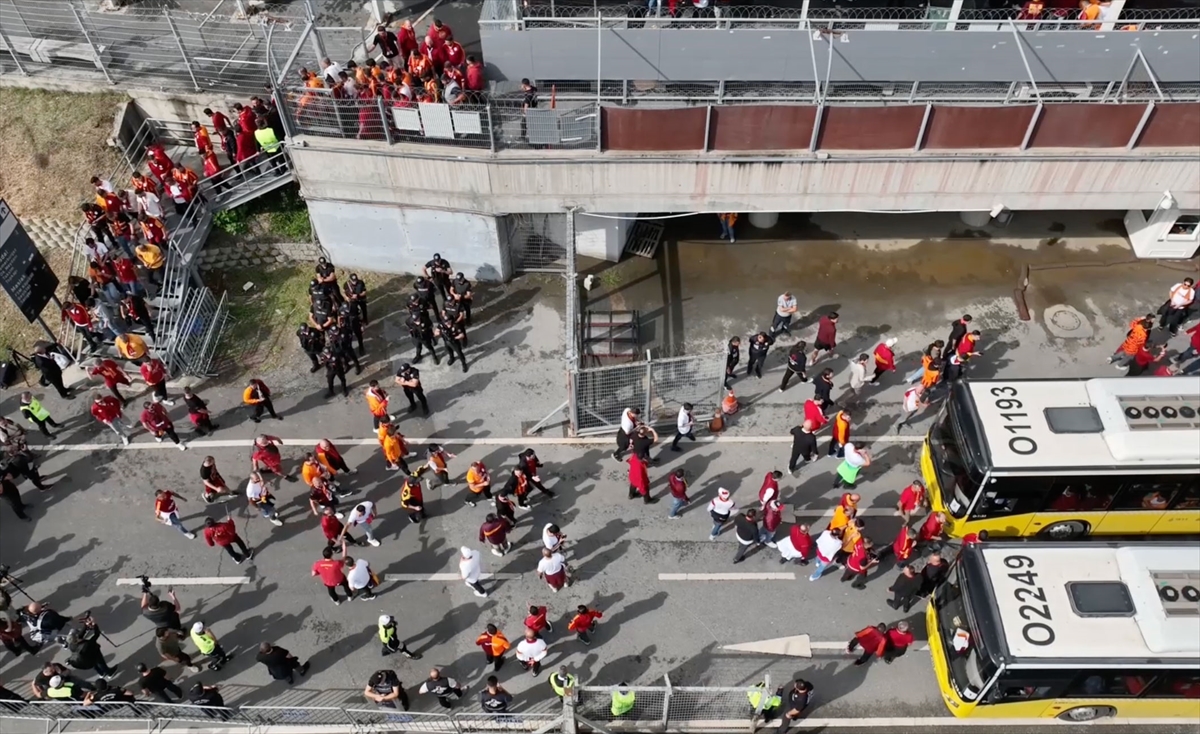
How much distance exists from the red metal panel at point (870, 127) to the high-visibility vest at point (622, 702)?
1034cm

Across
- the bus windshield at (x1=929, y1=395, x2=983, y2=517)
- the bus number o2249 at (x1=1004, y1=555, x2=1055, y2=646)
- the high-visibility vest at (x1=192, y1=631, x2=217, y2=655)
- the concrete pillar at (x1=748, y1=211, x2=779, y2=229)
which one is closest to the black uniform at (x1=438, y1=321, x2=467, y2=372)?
the high-visibility vest at (x1=192, y1=631, x2=217, y2=655)

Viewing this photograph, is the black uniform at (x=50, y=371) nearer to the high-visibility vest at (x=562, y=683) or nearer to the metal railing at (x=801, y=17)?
the metal railing at (x=801, y=17)

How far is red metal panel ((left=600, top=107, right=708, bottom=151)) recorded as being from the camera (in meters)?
15.7

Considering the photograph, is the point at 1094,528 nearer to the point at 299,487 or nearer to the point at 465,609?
the point at 465,609

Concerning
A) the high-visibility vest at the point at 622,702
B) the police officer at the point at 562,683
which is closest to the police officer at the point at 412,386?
the police officer at the point at 562,683

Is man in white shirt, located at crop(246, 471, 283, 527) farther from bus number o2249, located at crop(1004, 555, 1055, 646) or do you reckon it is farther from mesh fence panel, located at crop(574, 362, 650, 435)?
bus number o2249, located at crop(1004, 555, 1055, 646)

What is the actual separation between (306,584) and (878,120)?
503 inches

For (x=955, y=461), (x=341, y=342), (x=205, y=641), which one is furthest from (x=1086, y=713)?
(x=341, y=342)

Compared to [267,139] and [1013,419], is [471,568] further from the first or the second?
[267,139]

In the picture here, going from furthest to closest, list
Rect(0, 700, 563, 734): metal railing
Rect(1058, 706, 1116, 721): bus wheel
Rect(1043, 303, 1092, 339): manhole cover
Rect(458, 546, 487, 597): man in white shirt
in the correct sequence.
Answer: Rect(1043, 303, 1092, 339): manhole cover < Rect(458, 546, 487, 597): man in white shirt < Rect(0, 700, 563, 734): metal railing < Rect(1058, 706, 1116, 721): bus wheel

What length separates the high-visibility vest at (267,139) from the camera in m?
17.7

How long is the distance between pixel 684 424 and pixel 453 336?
4.79 m

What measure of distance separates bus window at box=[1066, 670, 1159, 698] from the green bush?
57.0 feet

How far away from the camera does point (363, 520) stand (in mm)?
13758
